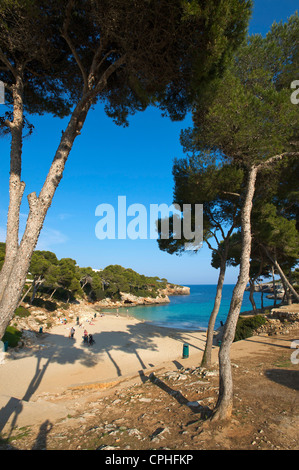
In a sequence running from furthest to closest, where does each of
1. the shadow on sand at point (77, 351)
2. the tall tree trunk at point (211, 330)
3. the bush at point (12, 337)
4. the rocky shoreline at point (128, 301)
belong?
1. the rocky shoreline at point (128, 301)
2. the bush at point (12, 337)
3. the shadow on sand at point (77, 351)
4. the tall tree trunk at point (211, 330)

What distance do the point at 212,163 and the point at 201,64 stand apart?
2821 mm

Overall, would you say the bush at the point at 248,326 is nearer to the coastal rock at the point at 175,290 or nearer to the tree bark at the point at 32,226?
the tree bark at the point at 32,226

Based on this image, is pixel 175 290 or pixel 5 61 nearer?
pixel 5 61

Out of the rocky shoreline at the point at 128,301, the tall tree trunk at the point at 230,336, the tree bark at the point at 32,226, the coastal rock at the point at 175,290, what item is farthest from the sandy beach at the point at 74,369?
the coastal rock at the point at 175,290

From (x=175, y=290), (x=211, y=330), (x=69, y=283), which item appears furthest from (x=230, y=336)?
(x=175, y=290)

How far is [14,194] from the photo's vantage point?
13.9 feet

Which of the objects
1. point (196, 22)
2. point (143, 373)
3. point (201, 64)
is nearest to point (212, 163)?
point (201, 64)

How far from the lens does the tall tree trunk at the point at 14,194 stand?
3.85 m

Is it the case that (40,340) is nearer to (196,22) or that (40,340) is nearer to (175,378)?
(175,378)

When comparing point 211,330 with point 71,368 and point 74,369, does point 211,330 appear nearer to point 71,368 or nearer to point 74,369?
point 74,369

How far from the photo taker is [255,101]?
5645 mm

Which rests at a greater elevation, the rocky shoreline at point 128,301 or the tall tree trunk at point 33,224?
the tall tree trunk at point 33,224

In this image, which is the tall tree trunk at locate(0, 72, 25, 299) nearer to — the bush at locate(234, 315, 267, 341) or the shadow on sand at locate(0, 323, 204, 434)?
the shadow on sand at locate(0, 323, 204, 434)

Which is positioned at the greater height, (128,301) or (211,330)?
(211,330)
